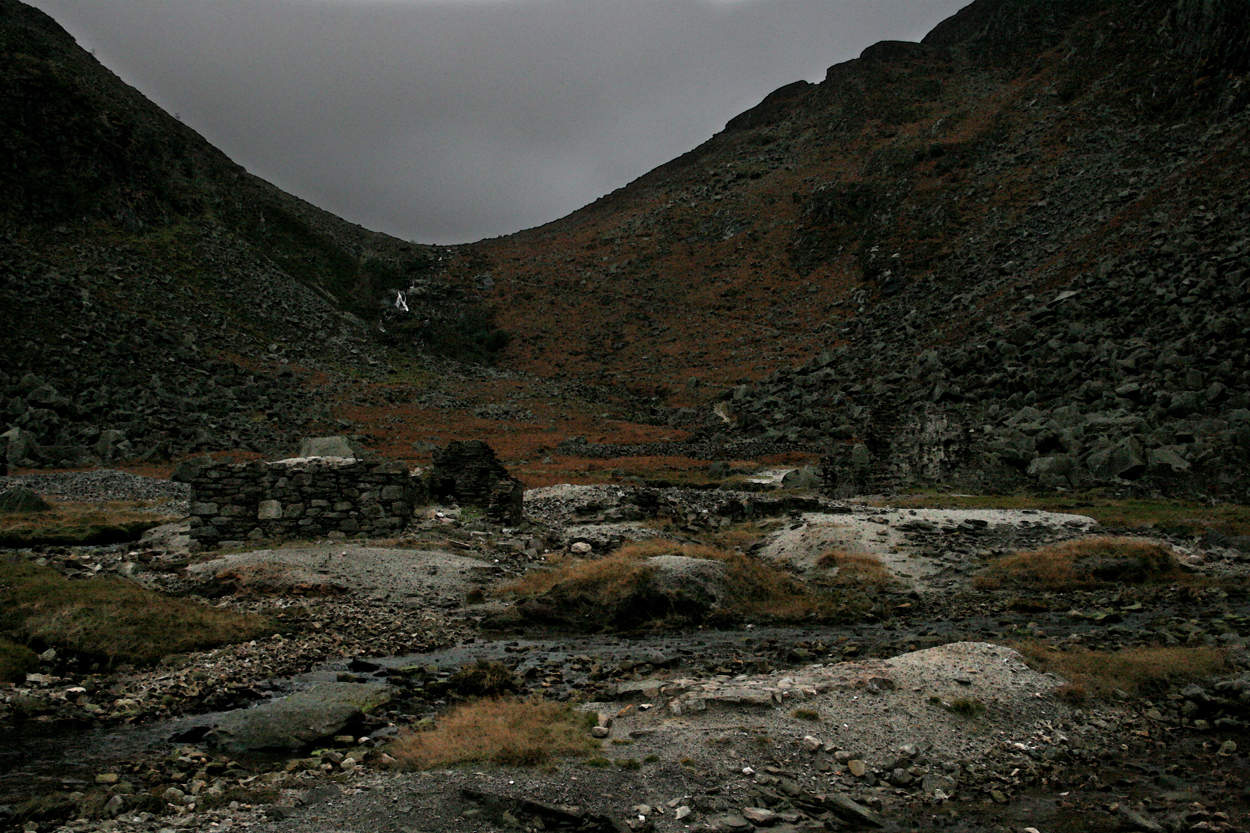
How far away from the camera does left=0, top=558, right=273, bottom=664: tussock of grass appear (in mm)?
13430

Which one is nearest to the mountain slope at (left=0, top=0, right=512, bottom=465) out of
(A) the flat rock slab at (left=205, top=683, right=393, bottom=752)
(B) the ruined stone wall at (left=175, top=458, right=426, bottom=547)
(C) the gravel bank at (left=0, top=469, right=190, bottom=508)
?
(C) the gravel bank at (left=0, top=469, right=190, bottom=508)

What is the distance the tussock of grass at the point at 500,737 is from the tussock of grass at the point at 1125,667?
8.16 metres

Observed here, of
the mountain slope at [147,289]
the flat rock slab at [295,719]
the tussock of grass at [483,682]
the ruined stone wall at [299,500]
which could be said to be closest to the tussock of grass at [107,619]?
the flat rock slab at [295,719]

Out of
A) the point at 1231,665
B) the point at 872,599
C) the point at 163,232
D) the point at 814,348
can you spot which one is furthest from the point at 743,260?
the point at 1231,665

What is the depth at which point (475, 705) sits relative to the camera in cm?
1169

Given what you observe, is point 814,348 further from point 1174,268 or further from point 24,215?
point 24,215

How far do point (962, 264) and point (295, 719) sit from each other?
255ft

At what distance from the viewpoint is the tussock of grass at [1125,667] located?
12.4 m

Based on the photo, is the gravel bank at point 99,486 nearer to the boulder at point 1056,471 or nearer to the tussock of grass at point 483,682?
the tussock of grass at point 483,682

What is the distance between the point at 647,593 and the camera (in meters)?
19.1

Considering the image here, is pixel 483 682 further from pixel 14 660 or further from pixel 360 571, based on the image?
pixel 360 571

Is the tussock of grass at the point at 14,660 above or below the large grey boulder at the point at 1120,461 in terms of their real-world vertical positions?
above

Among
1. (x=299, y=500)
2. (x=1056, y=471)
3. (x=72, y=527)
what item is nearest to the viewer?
(x=299, y=500)

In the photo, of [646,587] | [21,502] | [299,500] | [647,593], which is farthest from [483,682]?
[21,502]
